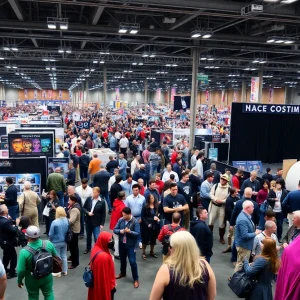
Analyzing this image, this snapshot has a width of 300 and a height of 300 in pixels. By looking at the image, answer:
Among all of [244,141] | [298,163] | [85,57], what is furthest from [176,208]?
[85,57]

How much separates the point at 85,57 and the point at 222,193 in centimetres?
1917

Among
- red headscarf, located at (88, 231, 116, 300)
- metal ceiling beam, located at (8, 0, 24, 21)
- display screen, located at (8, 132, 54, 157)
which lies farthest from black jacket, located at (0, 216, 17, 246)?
metal ceiling beam, located at (8, 0, 24, 21)

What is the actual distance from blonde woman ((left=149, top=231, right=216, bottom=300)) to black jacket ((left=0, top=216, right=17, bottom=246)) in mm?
4049

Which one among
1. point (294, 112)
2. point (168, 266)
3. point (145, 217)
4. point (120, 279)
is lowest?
point (120, 279)

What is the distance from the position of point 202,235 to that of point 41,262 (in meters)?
2.26

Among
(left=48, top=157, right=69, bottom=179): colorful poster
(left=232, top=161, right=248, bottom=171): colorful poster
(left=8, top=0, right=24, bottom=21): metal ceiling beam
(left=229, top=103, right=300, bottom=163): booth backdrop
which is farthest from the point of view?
(left=229, top=103, right=300, bottom=163): booth backdrop

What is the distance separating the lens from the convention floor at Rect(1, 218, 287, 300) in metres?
5.55

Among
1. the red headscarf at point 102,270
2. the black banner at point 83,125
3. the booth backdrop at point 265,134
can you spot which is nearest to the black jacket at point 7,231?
the red headscarf at point 102,270

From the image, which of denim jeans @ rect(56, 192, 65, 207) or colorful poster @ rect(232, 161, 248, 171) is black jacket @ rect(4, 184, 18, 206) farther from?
colorful poster @ rect(232, 161, 248, 171)

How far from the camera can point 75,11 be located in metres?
14.5

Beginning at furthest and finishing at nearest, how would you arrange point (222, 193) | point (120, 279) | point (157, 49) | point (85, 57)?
point (85, 57), point (157, 49), point (222, 193), point (120, 279)

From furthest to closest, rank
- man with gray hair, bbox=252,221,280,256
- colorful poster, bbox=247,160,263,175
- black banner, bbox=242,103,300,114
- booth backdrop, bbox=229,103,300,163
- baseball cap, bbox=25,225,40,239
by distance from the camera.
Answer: booth backdrop, bbox=229,103,300,163 → black banner, bbox=242,103,300,114 → colorful poster, bbox=247,160,263,175 → man with gray hair, bbox=252,221,280,256 → baseball cap, bbox=25,225,40,239

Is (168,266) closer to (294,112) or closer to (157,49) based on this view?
(294,112)

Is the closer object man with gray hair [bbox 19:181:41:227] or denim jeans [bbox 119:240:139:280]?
denim jeans [bbox 119:240:139:280]
